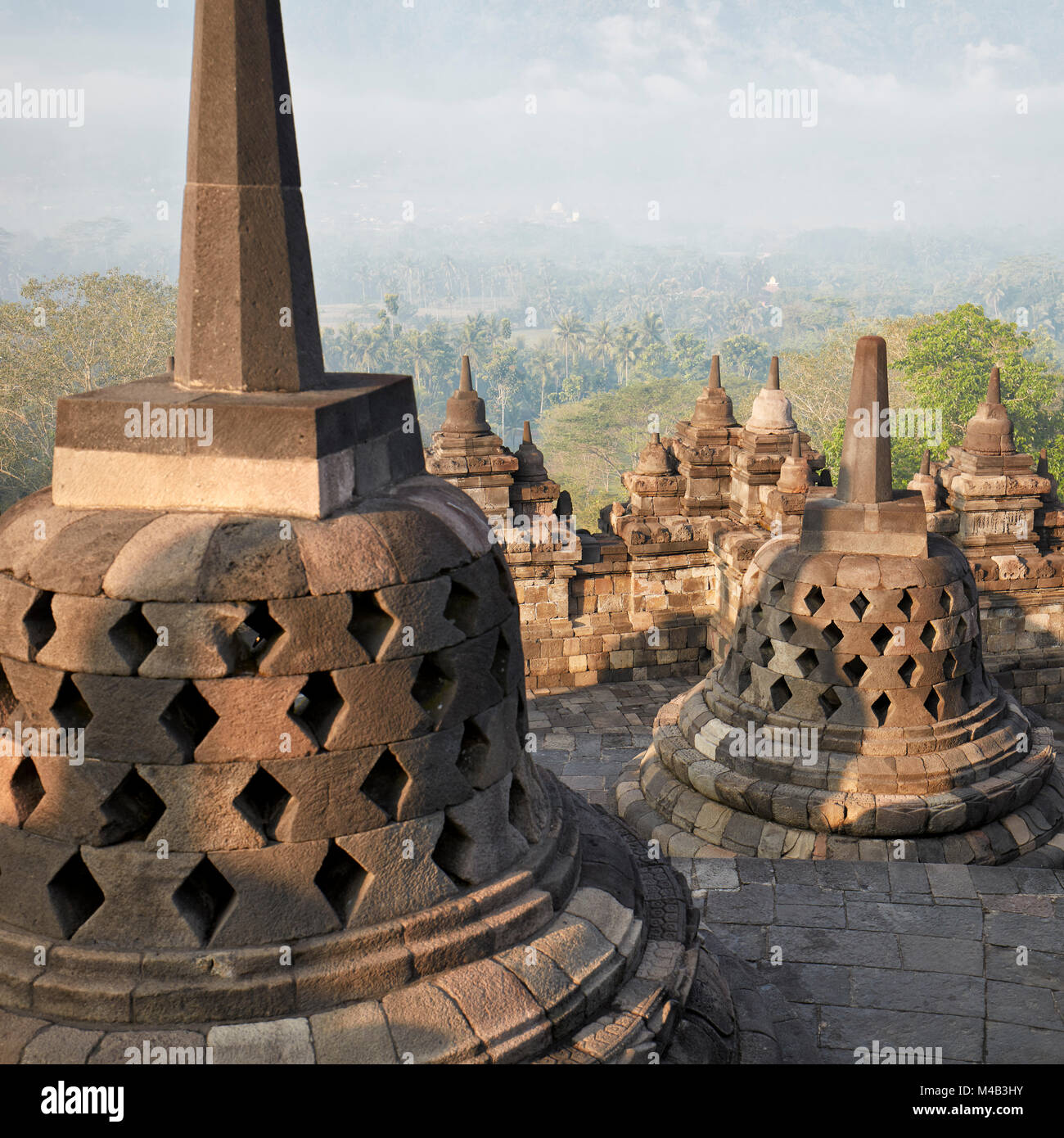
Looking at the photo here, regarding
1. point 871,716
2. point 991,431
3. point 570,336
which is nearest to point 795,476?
point 991,431

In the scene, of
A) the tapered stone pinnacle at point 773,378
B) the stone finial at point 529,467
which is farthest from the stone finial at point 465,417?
the tapered stone pinnacle at point 773,378

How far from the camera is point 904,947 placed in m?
6.04

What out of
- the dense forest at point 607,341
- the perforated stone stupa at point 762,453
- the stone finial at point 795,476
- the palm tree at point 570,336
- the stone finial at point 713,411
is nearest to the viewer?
the stone finial at point 795,476

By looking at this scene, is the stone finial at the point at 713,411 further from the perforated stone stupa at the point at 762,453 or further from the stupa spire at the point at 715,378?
the perforated stone stupa at the point at 762,453

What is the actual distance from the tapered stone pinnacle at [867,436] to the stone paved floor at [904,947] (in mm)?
2578

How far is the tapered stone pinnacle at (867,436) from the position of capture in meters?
7.70

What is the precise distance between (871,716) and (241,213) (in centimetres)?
575

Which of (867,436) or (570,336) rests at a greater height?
(570,336)

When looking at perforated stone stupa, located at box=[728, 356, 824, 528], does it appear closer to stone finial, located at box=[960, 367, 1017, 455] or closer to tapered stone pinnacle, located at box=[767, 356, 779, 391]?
tapered stone pinnacle, located at box=[767, 356, 779, 391]

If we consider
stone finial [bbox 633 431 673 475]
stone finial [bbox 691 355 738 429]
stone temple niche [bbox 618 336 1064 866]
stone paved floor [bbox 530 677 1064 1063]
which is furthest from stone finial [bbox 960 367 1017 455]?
stone paved floor [bbox 530 677 1064 1063]

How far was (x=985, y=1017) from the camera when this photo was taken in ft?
17.7

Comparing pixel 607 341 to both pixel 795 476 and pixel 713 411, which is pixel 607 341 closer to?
pixel 713 411
